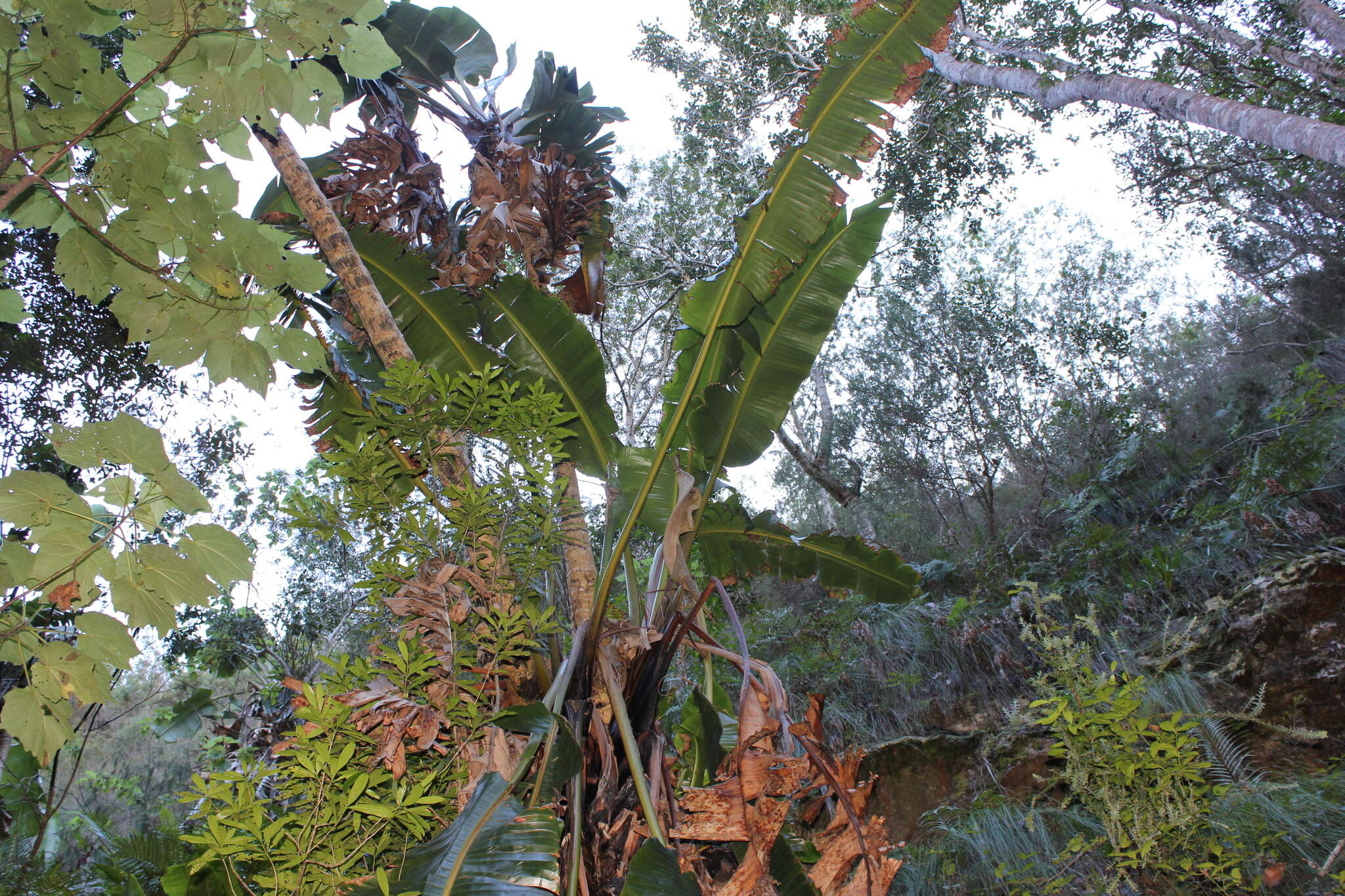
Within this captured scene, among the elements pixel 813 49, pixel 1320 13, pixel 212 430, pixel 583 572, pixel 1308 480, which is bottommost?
pixel 583 572

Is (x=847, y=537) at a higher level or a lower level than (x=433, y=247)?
lower

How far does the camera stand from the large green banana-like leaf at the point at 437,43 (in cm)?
442

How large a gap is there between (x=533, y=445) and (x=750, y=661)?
0.91m

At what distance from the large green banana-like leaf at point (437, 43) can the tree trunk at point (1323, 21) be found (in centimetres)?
764

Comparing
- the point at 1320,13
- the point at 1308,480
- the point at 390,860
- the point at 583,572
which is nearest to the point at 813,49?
the point at 1320,13

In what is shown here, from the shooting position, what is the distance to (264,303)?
1.38 m

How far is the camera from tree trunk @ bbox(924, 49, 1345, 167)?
482 cm

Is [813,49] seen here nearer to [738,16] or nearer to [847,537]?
[738,16]

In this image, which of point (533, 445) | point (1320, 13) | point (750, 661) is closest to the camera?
point (533, 445)

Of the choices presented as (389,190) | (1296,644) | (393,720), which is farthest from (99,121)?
(1296,644)

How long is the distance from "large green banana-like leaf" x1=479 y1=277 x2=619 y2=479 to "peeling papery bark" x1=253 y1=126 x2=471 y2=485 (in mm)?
612

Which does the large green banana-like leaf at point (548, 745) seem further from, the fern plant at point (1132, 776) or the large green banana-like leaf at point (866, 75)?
the large green banana-like leaf at point (866, 75)

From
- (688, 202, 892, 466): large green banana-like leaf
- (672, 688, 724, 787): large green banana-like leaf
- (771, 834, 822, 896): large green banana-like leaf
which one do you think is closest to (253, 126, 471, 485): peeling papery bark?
(672, 688, 724, 787): large green banana-like leaf

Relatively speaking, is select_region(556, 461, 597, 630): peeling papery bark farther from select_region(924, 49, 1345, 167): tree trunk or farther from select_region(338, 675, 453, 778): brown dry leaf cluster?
select_region(924, 49, 1345, 167): tree trunk
